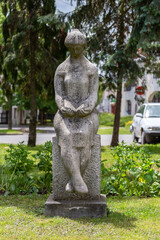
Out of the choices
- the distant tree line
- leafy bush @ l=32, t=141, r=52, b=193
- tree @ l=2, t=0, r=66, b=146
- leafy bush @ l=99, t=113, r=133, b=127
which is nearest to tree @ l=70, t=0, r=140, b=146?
the distant tree line

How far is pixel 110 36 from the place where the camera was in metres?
12.9

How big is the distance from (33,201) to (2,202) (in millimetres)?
500

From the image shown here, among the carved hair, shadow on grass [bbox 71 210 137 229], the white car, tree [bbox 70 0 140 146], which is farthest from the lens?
the white car

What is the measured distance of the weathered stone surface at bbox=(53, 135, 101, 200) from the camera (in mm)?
4805

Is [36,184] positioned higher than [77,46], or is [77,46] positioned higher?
[77,46]

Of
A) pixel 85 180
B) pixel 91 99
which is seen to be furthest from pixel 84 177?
pixel 91 99

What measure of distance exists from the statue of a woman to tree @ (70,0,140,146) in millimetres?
6660

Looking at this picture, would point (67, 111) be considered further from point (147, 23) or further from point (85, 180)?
point (147, 23)

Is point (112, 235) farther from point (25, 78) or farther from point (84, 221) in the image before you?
point (25, 78)

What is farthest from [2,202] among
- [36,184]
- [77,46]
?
[77,46]

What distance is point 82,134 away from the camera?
4543mm

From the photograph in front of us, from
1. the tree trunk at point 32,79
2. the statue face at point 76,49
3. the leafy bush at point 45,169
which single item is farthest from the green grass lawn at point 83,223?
the tree trunk at point 32,79

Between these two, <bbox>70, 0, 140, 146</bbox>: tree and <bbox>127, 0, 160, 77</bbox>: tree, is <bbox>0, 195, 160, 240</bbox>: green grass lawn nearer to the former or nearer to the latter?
<bbox>127, 0, 160, 77</bbox>: tree

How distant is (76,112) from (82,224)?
1.50 meters
